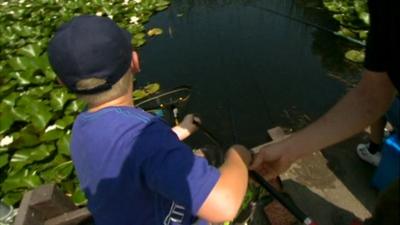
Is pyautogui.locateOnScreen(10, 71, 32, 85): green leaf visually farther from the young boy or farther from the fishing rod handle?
the fishing rod handle

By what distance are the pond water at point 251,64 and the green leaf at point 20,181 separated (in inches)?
52.3

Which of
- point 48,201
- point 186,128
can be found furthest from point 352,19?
point 48,201

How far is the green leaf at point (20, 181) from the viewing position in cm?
246

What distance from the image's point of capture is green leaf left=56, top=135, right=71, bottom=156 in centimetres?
278

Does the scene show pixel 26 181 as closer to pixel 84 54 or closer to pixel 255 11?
pixel 84 54

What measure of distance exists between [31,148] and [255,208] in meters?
1.97

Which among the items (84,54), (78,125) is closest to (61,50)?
(84,54)

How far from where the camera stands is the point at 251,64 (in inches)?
164

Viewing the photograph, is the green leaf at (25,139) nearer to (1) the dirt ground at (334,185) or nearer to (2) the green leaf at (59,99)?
(2) the green leaf at (59,99)

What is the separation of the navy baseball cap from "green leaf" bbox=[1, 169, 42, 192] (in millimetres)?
1720

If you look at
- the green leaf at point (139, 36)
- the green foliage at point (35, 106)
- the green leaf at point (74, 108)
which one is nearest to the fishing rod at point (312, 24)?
the green foliage at point (35, 106)

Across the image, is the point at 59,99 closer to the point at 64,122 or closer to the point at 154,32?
the point at 64,122

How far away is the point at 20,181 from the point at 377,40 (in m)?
2.43

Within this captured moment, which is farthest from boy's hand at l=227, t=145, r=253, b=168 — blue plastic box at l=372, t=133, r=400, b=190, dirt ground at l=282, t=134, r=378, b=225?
dirt ground at l=282, t=134, r=378, b=225
